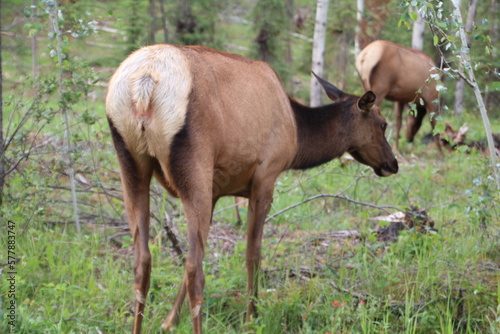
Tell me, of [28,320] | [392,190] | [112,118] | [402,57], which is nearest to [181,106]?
[112,118]

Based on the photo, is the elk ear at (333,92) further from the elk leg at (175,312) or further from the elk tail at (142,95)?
the elk tail at (142,95)

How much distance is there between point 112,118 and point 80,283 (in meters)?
1.93

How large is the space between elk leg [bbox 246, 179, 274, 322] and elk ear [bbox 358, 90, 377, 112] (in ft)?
5.02

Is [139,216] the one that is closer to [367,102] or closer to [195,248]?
[195,248]

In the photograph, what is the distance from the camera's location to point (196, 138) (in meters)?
3.78

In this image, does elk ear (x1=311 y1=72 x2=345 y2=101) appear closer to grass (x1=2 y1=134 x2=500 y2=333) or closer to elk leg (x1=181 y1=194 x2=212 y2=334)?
grass (x1=2 y1=134 x2=500 y2=333)

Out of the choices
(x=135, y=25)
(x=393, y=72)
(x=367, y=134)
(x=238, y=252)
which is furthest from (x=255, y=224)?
(x=135, y=25)

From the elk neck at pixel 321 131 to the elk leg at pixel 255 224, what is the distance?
0.84 m

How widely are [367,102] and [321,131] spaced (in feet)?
1.81

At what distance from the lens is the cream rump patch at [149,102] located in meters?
3.63

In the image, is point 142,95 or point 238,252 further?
point 238,252

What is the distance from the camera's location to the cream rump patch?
3627mm

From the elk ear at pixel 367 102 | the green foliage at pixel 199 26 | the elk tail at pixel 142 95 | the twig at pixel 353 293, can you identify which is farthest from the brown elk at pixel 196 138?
the green foliage at pixel 199 26

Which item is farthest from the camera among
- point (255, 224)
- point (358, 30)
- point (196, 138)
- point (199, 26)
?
point (358, 30)
